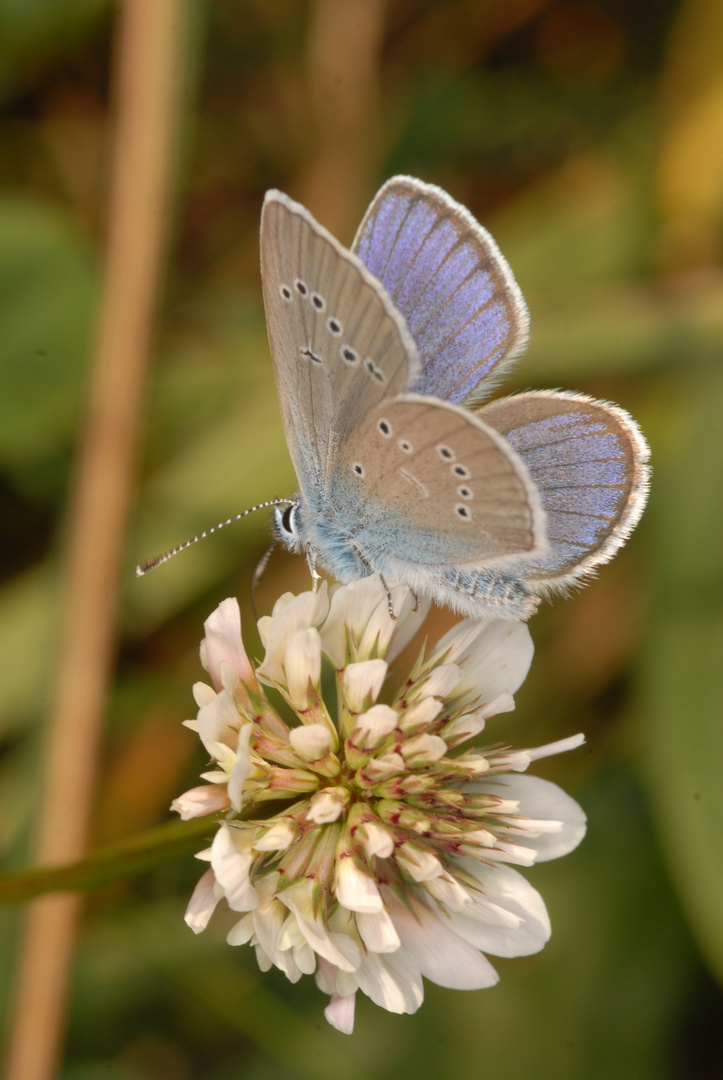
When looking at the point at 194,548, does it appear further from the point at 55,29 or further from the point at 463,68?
the point at 463,68

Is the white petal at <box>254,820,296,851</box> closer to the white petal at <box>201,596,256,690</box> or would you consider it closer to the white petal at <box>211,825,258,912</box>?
the white petal at <box>211,825,258,912</box>

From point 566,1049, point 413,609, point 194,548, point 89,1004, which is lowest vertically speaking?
point 566,1049

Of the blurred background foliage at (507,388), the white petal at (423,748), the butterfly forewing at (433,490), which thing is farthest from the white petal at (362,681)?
the blurred background foliage at (507,388)

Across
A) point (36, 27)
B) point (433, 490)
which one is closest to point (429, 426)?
point (433, 490)

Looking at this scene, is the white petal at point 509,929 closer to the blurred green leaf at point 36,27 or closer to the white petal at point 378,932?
the white petal at point 378,932

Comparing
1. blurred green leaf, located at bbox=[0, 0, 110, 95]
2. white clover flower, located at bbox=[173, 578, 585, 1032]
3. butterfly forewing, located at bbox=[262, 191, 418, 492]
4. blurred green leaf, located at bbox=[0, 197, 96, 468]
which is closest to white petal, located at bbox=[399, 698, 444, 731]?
white clover flower, located at bbox=[173, 578, 585, 1032]

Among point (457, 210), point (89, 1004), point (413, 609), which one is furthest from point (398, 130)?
point (89, 1004)

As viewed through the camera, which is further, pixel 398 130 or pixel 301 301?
pixel 398 130
